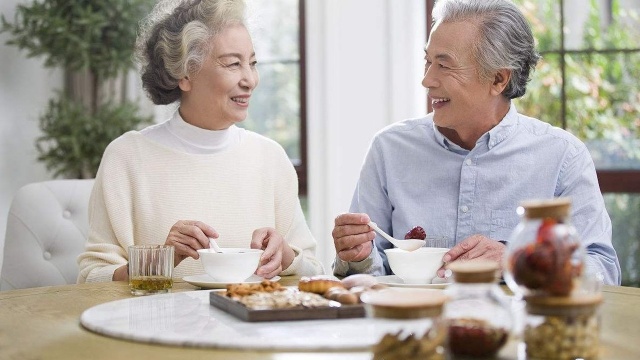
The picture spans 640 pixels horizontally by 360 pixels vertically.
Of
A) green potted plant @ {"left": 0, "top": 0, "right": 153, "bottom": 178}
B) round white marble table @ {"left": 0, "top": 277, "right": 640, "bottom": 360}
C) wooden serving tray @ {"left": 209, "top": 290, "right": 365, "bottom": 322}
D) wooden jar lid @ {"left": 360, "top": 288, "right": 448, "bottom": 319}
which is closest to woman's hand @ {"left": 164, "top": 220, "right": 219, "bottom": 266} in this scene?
round white marble table @ {"left": 0, "top": 277, "right": 640, "bottom": 360}

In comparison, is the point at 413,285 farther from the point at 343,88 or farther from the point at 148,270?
the point at 343,88

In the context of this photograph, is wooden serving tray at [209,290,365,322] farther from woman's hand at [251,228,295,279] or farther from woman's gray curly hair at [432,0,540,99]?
woman's gray curly hair at [432,0,540,99]

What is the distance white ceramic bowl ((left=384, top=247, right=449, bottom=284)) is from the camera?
179 centimetres

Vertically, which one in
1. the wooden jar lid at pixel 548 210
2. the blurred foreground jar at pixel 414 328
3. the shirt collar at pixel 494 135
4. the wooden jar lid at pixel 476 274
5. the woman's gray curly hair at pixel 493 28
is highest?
the woman's gray curly hair at pixel 493 28

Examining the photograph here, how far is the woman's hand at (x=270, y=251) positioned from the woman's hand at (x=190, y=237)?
10 centimetres

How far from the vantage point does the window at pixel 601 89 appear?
3648 millimetres

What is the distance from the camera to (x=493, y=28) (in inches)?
92.5

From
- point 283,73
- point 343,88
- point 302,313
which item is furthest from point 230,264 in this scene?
point 283,73

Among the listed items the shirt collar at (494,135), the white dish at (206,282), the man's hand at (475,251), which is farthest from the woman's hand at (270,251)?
the shirt collar at (494,135)

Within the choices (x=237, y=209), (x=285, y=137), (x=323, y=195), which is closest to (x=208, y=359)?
(x=237, y=209)

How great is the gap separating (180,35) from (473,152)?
0.78 m

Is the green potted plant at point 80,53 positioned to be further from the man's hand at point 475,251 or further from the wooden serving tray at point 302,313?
the wooden serving tray at point 302,313

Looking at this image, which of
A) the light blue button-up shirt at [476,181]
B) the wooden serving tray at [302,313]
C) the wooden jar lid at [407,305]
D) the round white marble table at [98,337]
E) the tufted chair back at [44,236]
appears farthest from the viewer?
the tufted chair back at [44,236]

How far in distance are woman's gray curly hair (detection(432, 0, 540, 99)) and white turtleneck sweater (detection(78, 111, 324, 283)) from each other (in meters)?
0.56
